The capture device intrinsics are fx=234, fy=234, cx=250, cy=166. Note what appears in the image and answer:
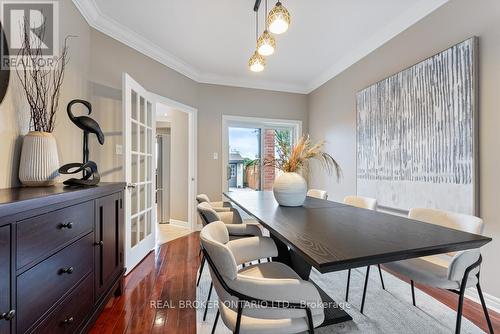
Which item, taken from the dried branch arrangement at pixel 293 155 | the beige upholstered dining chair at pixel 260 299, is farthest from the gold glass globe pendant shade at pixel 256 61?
the beige upholstered dining chair at pixel 260 299

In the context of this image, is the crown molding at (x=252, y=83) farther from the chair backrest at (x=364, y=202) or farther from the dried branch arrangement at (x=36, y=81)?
the chair backrest at (x=364, y=202)

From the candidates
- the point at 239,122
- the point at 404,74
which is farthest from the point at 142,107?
the point at 404,74

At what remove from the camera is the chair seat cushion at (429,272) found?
1337 mm

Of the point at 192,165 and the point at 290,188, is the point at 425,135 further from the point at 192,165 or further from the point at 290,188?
the point at 192,165

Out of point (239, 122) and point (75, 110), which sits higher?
point (239, 122)

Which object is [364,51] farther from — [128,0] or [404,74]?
[128,0]

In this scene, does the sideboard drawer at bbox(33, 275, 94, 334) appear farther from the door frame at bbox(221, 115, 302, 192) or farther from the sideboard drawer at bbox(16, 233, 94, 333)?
the door frame at bbox(221, 115, 302, 192)

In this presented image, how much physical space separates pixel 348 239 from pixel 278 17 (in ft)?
5.00

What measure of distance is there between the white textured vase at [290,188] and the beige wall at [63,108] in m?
1.71

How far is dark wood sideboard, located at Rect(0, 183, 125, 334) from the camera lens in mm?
833

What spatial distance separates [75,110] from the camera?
2172 millimetres

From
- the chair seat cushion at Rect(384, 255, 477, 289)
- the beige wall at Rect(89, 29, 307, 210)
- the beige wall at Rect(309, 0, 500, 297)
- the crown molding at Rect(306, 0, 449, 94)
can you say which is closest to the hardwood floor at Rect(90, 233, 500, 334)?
the beige wall at Rect(309, 0, 500, 297)

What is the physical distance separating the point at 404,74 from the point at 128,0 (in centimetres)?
285

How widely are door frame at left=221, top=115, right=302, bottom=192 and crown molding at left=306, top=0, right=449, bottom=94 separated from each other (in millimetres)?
1057
